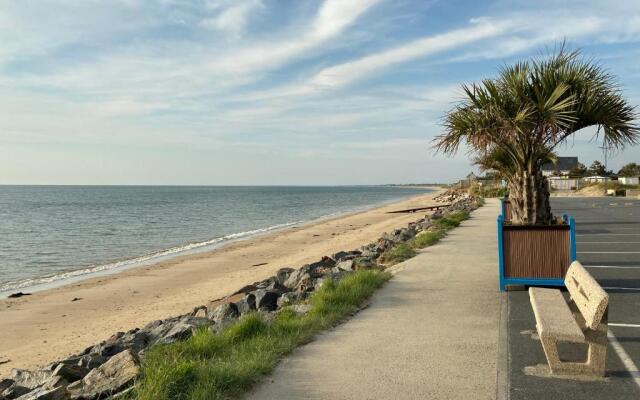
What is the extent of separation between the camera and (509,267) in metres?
7.84

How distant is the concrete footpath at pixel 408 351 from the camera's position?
14.0ft

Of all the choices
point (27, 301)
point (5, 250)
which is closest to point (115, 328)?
point (27, 301)

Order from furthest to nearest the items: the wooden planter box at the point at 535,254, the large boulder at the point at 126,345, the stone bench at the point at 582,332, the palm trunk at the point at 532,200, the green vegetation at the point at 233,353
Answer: the palm trunk at the point at 532,200
the wooden planter box at the point at 535,254
the large boulder at the point at 126,345
the stone bench at the point at 582,332
the green vegetation at the point at 233,353

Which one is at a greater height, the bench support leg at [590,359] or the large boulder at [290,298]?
the bench support leg at [590,359]

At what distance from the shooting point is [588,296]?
15.4 feet

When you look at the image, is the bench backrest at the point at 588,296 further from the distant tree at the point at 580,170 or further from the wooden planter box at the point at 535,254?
the distant tree at the point at 580,170

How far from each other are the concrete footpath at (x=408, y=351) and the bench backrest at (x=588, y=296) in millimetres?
906

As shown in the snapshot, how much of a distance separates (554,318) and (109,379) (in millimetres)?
3872

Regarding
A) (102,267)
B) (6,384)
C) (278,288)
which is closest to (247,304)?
(278,288)

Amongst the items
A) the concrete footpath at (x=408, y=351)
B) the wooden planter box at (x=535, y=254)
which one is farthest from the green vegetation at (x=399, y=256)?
the wooden planter box at (x=535, y=254)

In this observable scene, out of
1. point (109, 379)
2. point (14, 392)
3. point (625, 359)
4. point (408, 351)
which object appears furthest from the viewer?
point (14, 392)

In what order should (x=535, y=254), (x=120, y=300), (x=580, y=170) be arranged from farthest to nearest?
(x=580, y=170), (x=120, y=300), (x=535, y=254)

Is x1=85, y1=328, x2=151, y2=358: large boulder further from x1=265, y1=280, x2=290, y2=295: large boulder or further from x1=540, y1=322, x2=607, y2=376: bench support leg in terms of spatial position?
x1=540, y1=322, x2=607, y2=376: bench support leg

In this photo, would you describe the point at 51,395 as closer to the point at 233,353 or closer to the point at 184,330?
the point at 233,353
